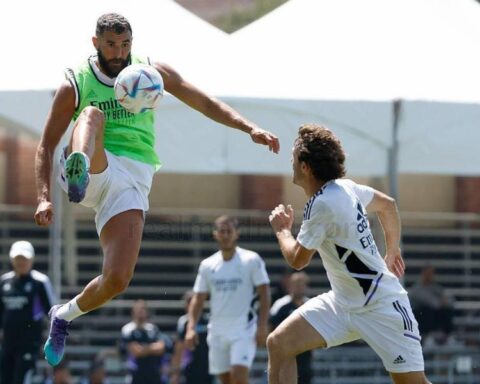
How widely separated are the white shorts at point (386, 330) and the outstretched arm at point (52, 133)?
6.05 ft

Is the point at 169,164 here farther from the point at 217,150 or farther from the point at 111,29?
the point at 111,29

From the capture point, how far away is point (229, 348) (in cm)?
1292

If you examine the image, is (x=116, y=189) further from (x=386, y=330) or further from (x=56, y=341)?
(x=386, y=330)

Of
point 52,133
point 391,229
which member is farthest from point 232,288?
point 52,133

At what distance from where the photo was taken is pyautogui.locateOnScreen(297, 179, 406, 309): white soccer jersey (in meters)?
7.42

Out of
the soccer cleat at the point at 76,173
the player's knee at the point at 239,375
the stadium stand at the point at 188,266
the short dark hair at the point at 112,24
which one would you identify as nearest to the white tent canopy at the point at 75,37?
the player's knee at the point at 239,375

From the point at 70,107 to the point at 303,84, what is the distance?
221 inches

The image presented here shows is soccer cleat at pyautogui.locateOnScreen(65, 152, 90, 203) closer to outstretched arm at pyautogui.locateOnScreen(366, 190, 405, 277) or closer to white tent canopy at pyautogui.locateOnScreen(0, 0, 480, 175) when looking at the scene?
outstretched arm at pyautogui.locateOnScreen(366, 190, 405, 277)

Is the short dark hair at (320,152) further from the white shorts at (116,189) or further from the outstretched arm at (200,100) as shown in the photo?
the white shorts at (116,189)

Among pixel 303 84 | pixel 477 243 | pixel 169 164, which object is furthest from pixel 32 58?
pixel 477 243

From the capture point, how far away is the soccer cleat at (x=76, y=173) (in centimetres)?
718

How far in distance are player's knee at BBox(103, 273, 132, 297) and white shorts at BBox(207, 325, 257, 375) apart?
16.7ft

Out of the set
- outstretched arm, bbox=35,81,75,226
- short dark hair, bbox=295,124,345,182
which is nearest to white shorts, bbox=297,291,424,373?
short dark hair, bbox=295,124,345,182

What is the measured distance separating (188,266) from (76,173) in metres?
12.1
